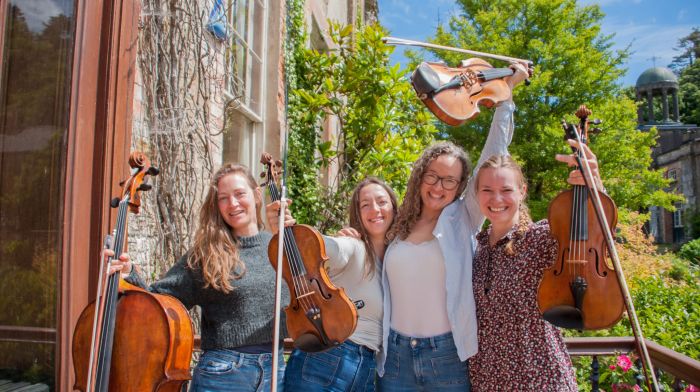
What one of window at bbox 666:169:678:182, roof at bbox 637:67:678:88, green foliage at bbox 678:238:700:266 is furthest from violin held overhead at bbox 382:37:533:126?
roof at bbox 637:67:678:88

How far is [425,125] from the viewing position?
5.88 metres

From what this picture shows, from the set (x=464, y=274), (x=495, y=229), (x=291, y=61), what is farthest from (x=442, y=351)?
(x=291, y=61)

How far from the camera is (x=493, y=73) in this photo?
216 centimetres

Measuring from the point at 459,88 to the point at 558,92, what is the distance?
40.5 feet

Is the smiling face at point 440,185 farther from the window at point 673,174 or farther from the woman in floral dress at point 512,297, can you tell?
the window at point 673,174

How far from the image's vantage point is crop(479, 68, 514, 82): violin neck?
2.13m

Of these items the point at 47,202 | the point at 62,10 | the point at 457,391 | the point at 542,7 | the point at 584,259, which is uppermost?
the point at 542,7

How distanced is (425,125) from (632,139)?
937 centimetres

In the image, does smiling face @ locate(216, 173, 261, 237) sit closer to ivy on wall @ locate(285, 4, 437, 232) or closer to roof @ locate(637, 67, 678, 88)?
ivy on wall @ locate(285, 4, 437, 232)

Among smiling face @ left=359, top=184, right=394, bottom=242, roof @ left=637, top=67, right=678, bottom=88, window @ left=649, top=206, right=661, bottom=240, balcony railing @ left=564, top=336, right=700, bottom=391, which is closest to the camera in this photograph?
balcony railing @ left=564, top=336, right=700, bottom=391

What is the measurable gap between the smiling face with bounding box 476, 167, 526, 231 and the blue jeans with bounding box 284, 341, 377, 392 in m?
0.74

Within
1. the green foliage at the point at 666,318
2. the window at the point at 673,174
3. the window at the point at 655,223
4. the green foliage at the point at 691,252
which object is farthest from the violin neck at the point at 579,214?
the window at the point at 655,223

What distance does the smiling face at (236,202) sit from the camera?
2.09 meters

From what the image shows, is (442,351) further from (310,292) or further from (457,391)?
(310,292)
